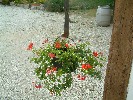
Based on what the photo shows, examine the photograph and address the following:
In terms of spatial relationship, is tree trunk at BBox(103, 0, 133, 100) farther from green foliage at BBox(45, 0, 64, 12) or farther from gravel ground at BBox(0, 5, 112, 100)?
green foliage at BBox(45, 0, 64, 12)

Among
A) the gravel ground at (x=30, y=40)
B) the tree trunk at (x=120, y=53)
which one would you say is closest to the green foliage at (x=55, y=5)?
the gravel ground at (x=30, y=40)

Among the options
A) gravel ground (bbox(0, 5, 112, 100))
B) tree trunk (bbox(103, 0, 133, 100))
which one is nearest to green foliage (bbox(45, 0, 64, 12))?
gravel ground (bbox(0, 5, 112, 100))

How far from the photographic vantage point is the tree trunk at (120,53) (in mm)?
1972

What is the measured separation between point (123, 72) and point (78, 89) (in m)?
2.32

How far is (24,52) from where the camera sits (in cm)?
616

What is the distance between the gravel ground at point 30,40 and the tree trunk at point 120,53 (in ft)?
6.45

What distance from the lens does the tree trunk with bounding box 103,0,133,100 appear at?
197 cm

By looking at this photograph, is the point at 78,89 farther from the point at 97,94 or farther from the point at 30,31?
the point at 30,31

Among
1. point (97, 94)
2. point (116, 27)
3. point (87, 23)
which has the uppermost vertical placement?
point (116, 27)

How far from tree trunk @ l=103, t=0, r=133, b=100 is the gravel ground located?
6.45 feet

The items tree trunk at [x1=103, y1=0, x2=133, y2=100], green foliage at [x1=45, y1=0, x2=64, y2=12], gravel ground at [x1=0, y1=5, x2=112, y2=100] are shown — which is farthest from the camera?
green foliage at [x1=45, y1=0, x2=64, y2=12]

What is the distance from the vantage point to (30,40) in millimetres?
7113

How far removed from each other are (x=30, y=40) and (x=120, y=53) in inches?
206

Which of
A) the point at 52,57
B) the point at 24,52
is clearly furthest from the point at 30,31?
the point at 52,57
